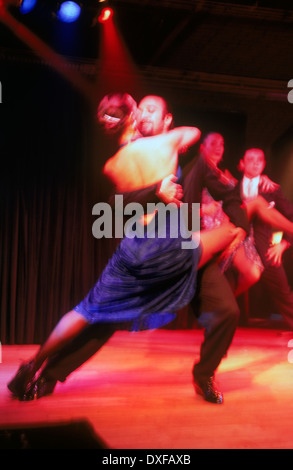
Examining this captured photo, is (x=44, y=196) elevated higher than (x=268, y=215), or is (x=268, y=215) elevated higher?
(x=44, y=196)

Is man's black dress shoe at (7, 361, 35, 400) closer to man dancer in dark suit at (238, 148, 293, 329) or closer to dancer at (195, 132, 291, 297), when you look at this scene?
dancer at (195, 132, 291, 297)

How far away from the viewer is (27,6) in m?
3.74

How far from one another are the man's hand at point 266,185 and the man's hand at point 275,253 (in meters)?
0.64

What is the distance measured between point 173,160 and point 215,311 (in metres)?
0.99

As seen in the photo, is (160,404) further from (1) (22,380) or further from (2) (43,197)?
(2) (43,197)

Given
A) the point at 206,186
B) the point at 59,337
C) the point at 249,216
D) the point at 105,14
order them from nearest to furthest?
the point at 59,337, the point at 206,186, the point at 105,14, the point at 249,216

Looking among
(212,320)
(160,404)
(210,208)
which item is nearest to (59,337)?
(160,404)

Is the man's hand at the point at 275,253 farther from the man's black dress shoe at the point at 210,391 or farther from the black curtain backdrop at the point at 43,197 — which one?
the man's black dress shoe at the point at 210,391

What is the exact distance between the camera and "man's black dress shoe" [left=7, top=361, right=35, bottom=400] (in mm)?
2504

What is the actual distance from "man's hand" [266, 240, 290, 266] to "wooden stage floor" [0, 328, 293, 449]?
1341mm

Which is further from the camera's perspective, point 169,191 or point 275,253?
point 275,253

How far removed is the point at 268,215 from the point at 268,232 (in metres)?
0.20

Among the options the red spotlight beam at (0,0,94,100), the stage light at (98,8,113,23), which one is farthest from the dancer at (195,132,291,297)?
the stage light at (98,8,113,23)

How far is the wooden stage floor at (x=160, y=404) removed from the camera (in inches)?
83.0
